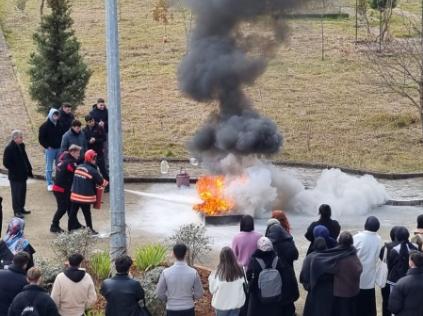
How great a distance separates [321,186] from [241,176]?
185 cm

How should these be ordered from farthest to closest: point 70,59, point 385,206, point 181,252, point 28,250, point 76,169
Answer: point 70,59, point 385,206, point 76,169, point 28,250, point 181,252

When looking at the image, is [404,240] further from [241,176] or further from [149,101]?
[149,101]

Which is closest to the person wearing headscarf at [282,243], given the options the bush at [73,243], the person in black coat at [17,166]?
the bush at [73,243]

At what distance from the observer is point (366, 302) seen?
10648 millimetres

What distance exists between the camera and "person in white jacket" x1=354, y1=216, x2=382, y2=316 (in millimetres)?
10430

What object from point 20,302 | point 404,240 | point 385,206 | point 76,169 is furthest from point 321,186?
point 20,302

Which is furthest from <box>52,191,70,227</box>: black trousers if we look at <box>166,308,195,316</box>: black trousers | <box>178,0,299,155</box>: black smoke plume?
<box>166,308,195,316</box>: black trousers

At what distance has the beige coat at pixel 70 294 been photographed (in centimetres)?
902

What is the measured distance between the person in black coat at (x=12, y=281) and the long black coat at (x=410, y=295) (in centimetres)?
359

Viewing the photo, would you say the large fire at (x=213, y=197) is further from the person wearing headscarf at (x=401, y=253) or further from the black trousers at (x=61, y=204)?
the person wearing headscarf at (x=401, y=253)

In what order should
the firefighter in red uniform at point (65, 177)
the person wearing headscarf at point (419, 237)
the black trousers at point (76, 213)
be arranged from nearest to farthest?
the person wearing headscarf at point (419, 237)
the black trousers at point (76, 213)
the firefighter in red uniform at point (65, 177)

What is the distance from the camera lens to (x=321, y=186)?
17.0 meters

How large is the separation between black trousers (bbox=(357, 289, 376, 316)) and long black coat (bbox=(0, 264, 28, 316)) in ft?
12.8

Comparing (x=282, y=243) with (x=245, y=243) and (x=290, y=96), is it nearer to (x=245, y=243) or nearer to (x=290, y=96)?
(x=245, y=243)
